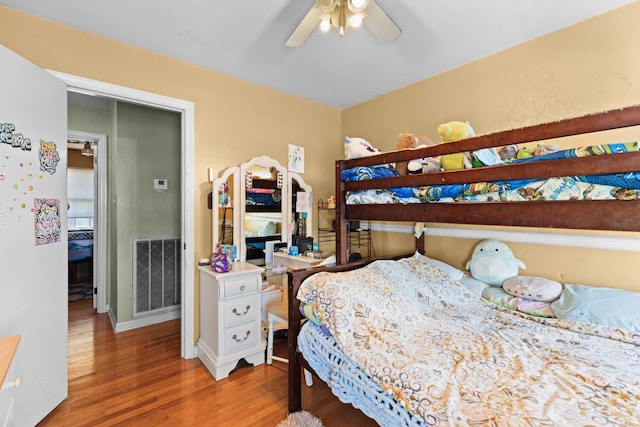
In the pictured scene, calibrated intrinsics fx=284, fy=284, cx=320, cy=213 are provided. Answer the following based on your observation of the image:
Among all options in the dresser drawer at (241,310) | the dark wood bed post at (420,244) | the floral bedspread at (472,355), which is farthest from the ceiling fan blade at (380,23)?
the dresser drawer at (241,310)

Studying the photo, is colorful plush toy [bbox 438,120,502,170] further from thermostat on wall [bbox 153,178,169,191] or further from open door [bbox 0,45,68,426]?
thermostat on wall [bbox 153,178,169,191]

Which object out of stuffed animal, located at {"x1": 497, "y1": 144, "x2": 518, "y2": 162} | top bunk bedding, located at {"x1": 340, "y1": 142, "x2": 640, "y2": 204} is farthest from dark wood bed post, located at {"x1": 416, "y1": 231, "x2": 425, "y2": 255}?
stuffed animal, located at {"x1": 497, "y1": 144, "x2": 518, "y2": 162}

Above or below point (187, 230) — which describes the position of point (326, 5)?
above

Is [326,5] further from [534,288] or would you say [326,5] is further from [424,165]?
[534,288]

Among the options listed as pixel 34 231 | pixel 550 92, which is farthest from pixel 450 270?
pixel 34 231

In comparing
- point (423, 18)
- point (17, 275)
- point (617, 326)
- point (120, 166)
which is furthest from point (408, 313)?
point (120, 166)

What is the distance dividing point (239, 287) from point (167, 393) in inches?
32.4

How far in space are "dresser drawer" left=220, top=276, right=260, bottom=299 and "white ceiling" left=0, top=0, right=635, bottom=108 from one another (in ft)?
5.94

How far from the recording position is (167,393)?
6.39 ft

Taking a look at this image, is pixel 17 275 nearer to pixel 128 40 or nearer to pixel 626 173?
pixel 128 40

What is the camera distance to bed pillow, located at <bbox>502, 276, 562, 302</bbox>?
1838mm

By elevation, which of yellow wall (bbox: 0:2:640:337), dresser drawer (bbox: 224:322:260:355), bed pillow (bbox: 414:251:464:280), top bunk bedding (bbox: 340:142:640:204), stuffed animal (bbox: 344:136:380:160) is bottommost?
dresser drawer (bbox: 224:322:260:355)

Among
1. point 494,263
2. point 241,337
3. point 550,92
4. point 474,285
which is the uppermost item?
point 550,92

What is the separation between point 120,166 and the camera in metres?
3.04
